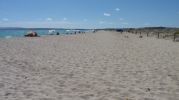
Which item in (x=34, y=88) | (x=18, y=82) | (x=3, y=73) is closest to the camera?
(x=34, y=88)

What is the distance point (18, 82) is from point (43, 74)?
161cm

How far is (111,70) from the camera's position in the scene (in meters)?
11.1

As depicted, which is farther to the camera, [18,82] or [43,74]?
[43,74]

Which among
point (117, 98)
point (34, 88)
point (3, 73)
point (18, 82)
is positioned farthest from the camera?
point (3, 73)

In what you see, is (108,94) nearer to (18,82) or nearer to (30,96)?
(30,96)

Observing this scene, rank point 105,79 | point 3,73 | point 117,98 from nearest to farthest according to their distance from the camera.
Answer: point 117,98 → point 105,79 → point 3,73

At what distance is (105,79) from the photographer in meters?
9.23

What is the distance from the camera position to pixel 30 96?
271 inches

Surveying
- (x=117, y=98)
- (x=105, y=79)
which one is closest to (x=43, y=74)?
(x=105, y=79)

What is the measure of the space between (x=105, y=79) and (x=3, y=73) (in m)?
3.47

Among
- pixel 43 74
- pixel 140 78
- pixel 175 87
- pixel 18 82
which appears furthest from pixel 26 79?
pixel 175 87

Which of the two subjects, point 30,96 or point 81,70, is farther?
point 81,70

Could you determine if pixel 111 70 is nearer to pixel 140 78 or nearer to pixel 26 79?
pixel 140 78

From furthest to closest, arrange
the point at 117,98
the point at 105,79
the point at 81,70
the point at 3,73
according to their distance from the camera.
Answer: the point at 81,70, the point at 3,73, the point at 105,79, the point at 117,98
